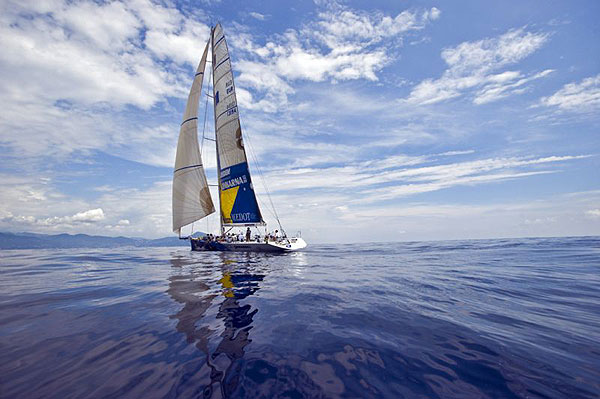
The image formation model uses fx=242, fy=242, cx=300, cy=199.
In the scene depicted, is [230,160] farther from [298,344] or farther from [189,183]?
[298,344]

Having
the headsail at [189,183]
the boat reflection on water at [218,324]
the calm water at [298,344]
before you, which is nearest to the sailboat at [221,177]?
the headsail at [189,183]

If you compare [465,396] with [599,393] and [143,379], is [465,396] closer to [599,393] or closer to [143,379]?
[599,393]

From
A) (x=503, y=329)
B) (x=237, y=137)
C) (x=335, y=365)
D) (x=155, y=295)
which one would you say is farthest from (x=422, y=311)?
(x=237, y=137)

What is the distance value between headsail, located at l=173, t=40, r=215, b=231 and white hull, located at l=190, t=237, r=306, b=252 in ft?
12.5

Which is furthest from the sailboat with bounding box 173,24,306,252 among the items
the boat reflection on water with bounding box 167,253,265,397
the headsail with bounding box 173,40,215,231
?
the boat reflection on water with bounding box 167,253,265,397

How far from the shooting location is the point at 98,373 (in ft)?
11.3

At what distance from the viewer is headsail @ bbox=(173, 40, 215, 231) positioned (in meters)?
30.7

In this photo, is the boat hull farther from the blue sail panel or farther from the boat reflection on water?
the boat reflection on water

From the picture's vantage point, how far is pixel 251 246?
25.6m

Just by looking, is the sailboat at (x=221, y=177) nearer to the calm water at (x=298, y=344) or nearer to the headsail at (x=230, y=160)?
the headsail at (x=230, y=160)

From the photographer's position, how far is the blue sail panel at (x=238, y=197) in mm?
29734

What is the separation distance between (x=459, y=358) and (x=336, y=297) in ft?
14.0

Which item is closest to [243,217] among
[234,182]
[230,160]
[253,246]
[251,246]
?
[234,182]

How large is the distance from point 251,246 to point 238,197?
7349mm
